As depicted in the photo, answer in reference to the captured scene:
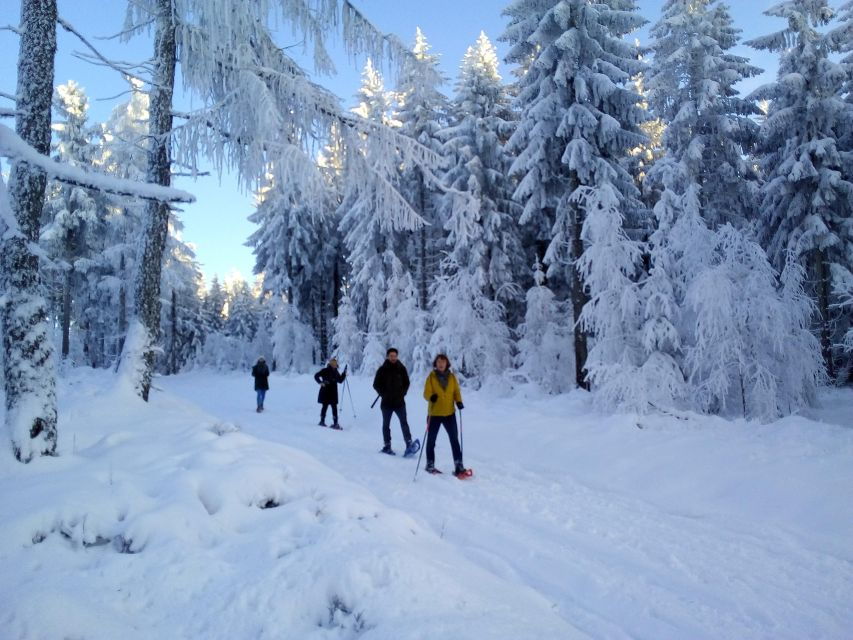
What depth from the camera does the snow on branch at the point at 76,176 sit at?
420 cm

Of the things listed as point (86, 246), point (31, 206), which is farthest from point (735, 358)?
point (86, 246)

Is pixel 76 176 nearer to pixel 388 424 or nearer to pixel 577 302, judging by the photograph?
pixel 388 424

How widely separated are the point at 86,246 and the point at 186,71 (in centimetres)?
2754

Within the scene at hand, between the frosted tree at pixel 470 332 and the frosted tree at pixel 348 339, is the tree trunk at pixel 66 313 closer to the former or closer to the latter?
the frosted tree at pixel 348 339

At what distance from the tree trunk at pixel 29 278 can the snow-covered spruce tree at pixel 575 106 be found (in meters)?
12.9

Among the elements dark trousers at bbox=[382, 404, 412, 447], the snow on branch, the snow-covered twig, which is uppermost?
the snow-covered twig

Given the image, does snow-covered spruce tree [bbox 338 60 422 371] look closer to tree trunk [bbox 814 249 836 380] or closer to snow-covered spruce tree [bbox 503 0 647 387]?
snow-covered spruce tree [bbox 503 0 647 387]

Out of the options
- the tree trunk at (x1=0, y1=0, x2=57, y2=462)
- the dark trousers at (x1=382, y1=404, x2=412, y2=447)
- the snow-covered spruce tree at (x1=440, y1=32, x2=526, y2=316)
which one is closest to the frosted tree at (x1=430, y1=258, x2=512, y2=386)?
the snow-covered spruce tree at (x1=440, y1=32, x2=526, y2=316)

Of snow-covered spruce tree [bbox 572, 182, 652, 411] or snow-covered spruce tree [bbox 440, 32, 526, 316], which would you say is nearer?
snow-covered spruce tree [bbox 572, 182, 652, 411]

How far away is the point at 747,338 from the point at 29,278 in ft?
42.1

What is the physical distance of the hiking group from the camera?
26.8 ft

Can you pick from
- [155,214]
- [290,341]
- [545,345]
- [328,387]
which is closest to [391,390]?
[328,387]

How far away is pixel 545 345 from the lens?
18.5 metres

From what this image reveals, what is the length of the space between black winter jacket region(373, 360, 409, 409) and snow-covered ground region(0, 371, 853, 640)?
2.01 metres
